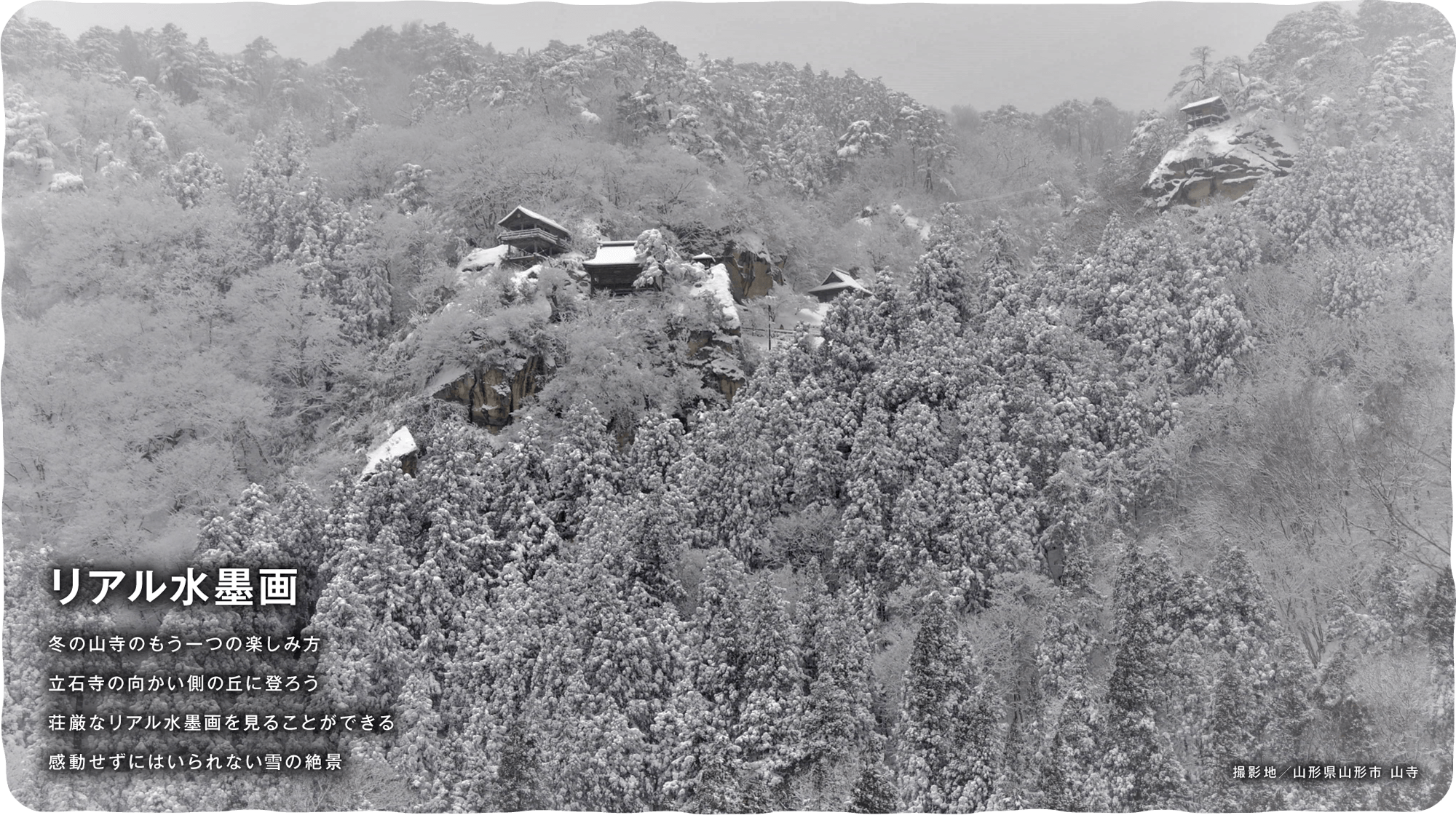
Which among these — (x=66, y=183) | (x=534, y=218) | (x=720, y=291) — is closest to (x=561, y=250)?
(x=534, y=218)

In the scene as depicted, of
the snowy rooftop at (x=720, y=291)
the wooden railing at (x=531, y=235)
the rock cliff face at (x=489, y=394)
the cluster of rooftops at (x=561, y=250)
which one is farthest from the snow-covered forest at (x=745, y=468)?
the wooden railing at (x=531, y=235)

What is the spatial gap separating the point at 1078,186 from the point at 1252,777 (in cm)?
3596

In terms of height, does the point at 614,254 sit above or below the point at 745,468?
above

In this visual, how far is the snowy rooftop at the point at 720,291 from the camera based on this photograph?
3519 cm

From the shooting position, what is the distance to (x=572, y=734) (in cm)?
2234

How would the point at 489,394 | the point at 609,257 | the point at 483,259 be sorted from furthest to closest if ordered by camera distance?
the point at 483,259 → the point at 609,257 → the point at 489,394

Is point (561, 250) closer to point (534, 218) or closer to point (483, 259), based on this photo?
point (534, 218)

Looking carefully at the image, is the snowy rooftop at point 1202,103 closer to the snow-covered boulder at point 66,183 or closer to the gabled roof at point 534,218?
the gabled roof at point 534,218

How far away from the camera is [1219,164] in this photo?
137 ft

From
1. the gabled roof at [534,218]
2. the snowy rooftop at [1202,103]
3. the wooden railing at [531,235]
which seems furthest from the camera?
the snowy rooftop at [1202,103]

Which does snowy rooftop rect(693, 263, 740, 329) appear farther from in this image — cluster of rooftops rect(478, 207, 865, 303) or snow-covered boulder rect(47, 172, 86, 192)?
snow-covered boulder rect(47, 172, 86, 192)

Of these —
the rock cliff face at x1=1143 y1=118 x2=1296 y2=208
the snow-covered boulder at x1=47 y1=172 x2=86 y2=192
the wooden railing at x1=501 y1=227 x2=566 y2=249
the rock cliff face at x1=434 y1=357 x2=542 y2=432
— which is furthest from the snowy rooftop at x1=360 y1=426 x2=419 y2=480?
the rock cliff face at x1=1143 y1=118 x2=1296 y2=208

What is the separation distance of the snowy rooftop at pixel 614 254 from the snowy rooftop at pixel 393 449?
924 cm

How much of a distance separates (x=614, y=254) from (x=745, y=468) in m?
11.9
